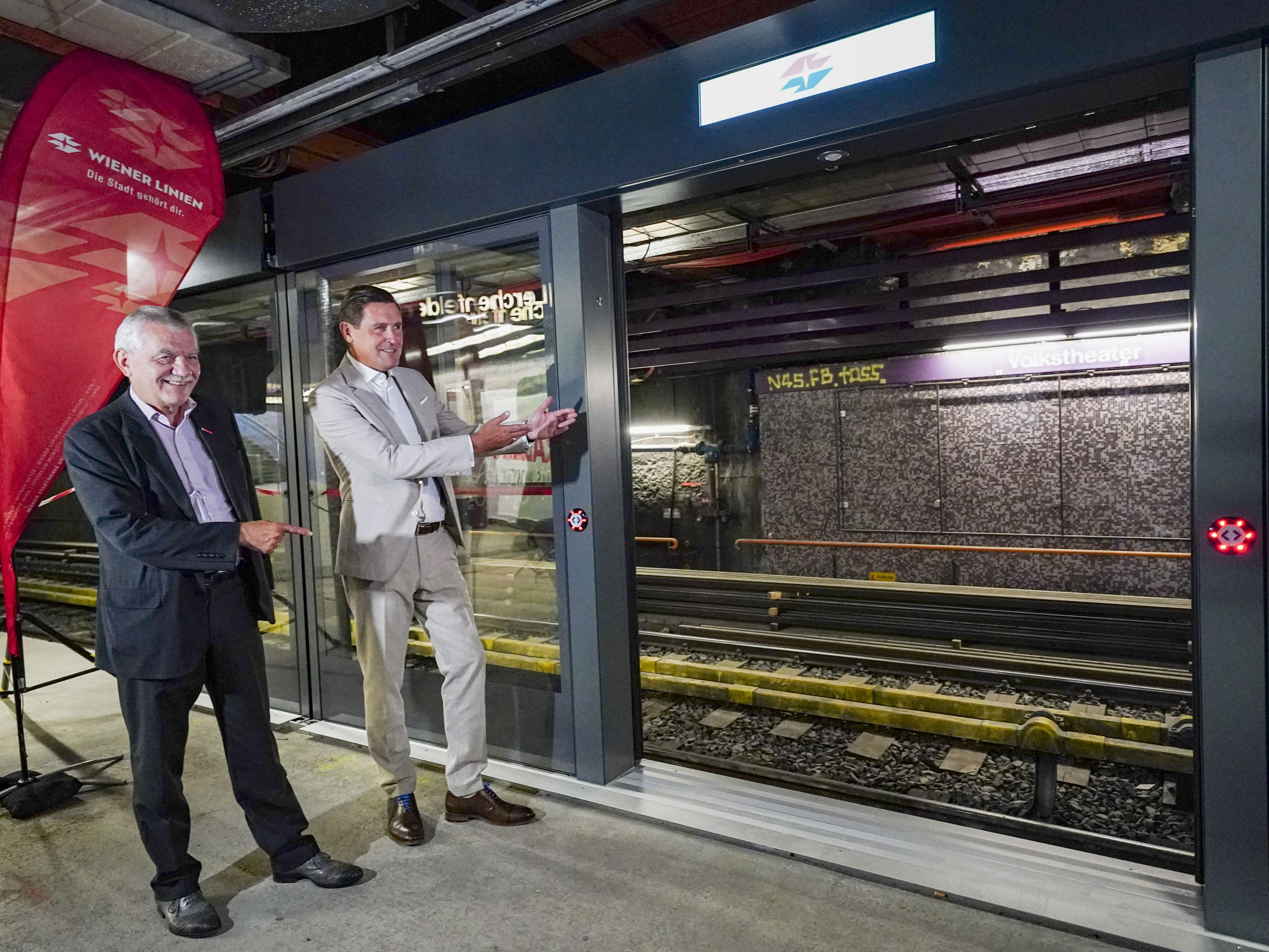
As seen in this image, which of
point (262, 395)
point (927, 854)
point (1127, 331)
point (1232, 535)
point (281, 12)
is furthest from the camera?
point (1127, 331)

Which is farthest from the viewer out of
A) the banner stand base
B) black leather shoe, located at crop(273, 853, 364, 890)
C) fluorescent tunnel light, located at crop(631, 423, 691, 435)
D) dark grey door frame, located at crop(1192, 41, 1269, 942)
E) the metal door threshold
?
fluorescent tunnel light, located at crop(631, 423, 691, 435)

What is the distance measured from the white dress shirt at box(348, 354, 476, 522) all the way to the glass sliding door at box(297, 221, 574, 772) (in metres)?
0.60

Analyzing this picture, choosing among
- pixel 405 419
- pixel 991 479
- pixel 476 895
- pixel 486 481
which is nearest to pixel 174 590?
pixel 405 419

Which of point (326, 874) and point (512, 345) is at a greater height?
point (512, 345)

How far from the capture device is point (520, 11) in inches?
132

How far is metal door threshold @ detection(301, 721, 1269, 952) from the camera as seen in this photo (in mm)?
2398

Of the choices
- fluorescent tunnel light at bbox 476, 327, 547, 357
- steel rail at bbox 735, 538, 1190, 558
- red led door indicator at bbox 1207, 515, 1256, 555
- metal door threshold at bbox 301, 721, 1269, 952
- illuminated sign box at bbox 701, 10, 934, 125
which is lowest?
metal door threshold at bbox 301, 721, 1269, 952

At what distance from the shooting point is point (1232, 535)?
2.25 meters

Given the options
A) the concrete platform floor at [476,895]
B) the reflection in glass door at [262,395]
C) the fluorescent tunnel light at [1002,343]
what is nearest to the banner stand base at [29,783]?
the concrete platform floor at [476,895]

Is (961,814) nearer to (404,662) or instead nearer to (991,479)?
(404,662)

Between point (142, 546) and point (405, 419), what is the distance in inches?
43.5

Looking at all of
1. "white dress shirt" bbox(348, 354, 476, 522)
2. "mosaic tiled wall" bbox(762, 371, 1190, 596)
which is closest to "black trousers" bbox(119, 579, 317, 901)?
"white dress shirt" bbox(348, 354, 476, 522)

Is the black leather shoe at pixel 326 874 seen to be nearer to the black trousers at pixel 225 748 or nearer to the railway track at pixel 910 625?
the black trousers at pixel 225 748

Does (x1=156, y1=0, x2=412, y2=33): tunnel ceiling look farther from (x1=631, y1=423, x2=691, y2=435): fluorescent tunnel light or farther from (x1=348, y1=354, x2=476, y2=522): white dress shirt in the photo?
(x1=631, y1=423, x2=691, y2=435): fluorescent tunnel light
